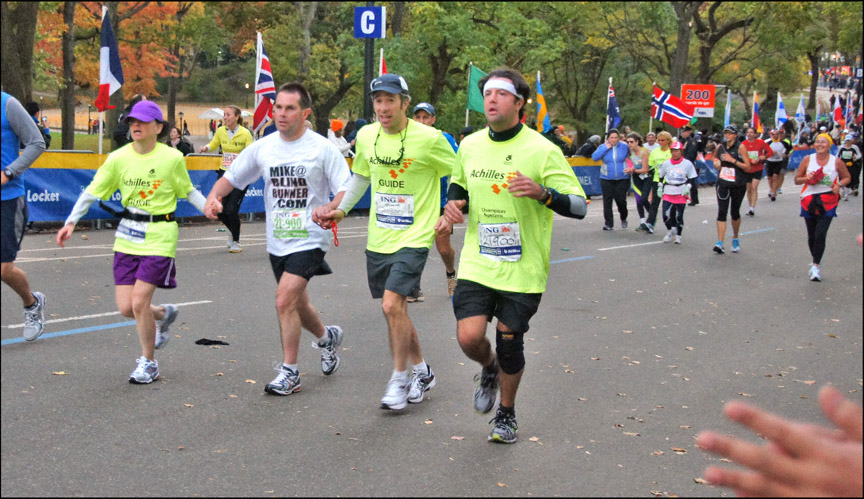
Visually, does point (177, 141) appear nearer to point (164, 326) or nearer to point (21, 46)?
point (21, 46)

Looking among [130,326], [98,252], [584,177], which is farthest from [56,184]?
[584,177]

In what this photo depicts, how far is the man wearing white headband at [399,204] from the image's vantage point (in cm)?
593

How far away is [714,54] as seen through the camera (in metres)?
48.0

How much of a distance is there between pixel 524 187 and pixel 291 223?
2.02m

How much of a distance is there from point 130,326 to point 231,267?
3.62 meters

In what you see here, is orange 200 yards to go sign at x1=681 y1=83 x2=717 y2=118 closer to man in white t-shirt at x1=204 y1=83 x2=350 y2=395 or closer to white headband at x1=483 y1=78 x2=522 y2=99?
man in white t-shirt at x1=204 y1=83 x2=350 y2=395

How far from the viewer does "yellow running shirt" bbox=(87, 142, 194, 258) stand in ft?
20.8

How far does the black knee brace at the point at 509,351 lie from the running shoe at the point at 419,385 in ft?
3.32

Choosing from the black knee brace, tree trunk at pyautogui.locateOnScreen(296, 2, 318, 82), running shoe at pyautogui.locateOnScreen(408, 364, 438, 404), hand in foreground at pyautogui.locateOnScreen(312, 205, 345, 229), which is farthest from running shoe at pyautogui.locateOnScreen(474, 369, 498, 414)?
tree trunk at pyautogui.locateOnScreen(296, 2, 318, 82)

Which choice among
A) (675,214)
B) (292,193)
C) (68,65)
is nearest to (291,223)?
(292,193)

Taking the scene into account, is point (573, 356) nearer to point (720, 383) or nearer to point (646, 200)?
point (720, 383)

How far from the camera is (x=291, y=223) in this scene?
611 centimetres

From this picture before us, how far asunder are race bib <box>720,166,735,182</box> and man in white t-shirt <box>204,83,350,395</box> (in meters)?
9.58

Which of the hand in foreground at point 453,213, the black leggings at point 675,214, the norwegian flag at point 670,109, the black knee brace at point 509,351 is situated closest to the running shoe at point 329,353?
the black knee brace at point 509,351
